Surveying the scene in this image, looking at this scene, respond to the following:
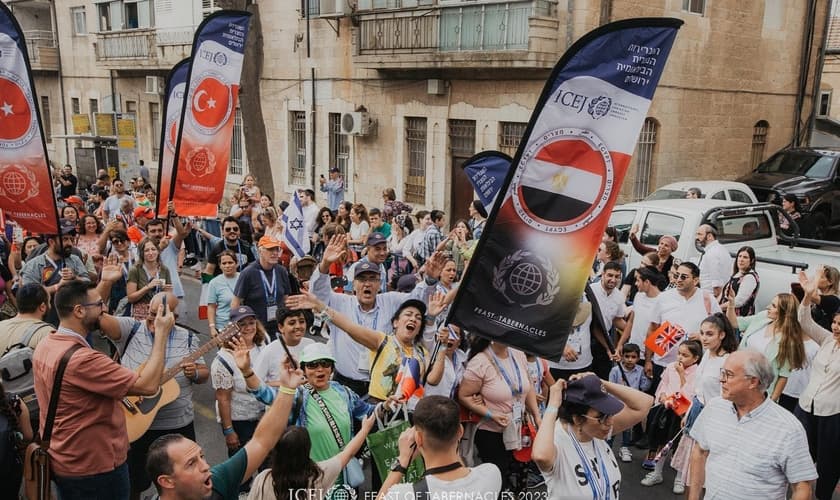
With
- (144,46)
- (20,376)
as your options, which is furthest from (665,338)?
(144,46)

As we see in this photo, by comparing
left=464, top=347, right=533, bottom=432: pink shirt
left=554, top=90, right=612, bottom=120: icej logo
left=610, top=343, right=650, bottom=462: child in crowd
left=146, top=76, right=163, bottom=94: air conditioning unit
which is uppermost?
left=146, top=76, right=163, bottom=94: air conditioning unit

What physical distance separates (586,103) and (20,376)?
3.78 meters

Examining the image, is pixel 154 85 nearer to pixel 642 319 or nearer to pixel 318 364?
pixel 642 319

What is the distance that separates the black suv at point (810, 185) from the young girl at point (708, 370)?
1033 cm

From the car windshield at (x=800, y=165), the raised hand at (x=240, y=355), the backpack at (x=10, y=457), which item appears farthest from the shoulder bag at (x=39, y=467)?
the car windshield at (x=800, y=165)

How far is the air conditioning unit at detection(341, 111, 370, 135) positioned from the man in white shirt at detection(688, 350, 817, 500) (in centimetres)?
1495

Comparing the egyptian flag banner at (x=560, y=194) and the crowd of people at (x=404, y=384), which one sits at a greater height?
the egyptian flag banner at (x=560, y=194)

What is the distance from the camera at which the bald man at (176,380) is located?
4.65m

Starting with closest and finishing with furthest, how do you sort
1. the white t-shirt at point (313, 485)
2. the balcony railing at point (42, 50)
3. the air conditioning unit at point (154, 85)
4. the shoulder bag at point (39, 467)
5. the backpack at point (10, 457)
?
the white t-shirt at point (313, 485)
the shoulder bag at point (39, 467)
the backpack at point (10, 457)
the air conditioning unit at point (154, 85)
the balcony railing at point (42, 50)

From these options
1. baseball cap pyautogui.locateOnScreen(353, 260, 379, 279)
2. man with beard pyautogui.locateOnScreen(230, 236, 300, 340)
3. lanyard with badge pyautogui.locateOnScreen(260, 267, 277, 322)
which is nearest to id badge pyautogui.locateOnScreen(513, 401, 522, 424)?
baseball cap pyautogui.locateOnScreen(353, 260, 379, 279)

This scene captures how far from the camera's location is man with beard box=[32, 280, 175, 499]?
11.8 ft

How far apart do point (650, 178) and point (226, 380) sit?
12493 millimetres

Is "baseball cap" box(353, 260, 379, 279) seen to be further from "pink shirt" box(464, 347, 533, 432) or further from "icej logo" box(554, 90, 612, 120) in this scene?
"icej logo" box(554, 90, 612, 120)

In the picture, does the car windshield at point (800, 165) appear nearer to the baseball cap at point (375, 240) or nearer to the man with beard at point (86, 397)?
the baseball cap at point (375, 240)
